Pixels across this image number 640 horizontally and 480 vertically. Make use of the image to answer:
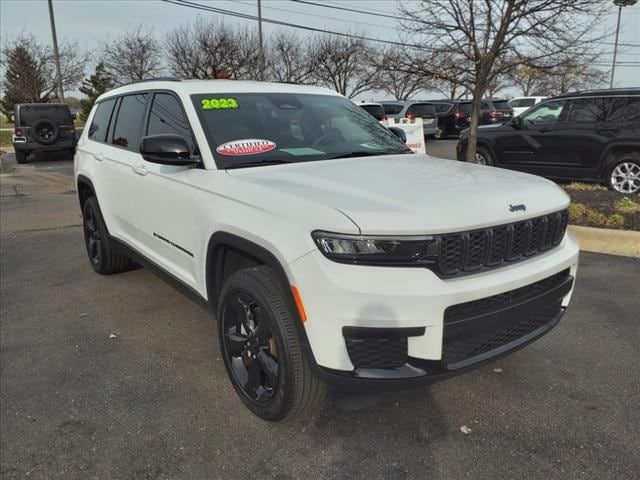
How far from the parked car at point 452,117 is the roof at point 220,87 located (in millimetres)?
18440

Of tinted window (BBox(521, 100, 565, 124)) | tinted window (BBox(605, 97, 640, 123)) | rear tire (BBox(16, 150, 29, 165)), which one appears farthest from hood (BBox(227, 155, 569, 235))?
rear tire (BBox(16, 150, 29, 165))

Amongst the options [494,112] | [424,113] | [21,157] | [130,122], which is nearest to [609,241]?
[130,122]

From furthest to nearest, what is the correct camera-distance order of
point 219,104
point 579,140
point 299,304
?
point 579,140, point 219,104, point 299,304

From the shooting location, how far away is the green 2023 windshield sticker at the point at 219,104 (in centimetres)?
337

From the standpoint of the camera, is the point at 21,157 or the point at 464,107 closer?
the point at 21,157

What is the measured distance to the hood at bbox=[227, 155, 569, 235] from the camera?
2.23m

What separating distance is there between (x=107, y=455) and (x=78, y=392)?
28.4 inches

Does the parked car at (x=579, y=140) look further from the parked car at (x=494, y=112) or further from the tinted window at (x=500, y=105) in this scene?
the tinted window at (x=500, y=105)

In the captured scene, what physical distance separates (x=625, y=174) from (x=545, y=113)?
6.25 ft

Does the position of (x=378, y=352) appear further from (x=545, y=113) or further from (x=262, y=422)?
(x=545, y=113)

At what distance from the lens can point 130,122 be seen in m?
4.35

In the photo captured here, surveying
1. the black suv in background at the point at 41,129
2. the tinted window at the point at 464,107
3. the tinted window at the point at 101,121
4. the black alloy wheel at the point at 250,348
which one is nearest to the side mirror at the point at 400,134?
the black alloy wheel at the point at 250,348

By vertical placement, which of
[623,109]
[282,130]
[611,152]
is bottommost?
[611,152]

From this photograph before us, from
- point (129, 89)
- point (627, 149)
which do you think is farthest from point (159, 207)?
point (627, 149)
